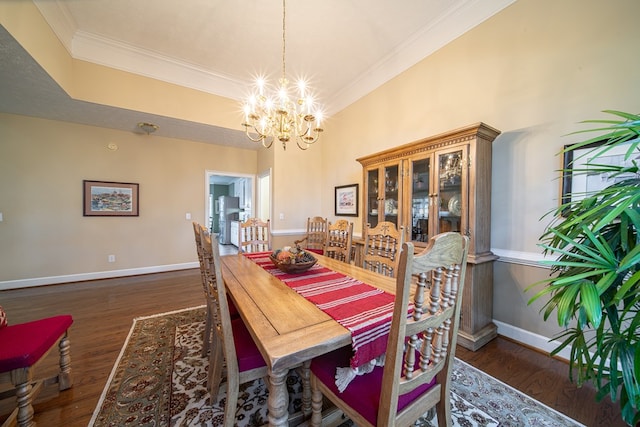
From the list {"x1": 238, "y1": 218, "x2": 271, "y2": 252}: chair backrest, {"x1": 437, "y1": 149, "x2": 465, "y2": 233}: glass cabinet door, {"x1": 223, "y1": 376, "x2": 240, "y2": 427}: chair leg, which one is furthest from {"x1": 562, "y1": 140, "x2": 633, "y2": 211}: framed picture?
{"x1": 238, "y1": 218, "x2": 271, "y2": 252}: chair backrest

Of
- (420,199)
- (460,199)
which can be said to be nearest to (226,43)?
(420,199)

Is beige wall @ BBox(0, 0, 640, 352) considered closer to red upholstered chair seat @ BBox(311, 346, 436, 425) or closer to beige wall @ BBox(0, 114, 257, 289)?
beige wall @ BBox(0, 114, 257, 289)

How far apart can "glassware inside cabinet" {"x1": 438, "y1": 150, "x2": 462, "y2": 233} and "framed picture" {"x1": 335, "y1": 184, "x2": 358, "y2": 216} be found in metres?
1.63

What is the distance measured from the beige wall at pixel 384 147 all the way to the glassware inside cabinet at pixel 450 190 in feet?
1.20

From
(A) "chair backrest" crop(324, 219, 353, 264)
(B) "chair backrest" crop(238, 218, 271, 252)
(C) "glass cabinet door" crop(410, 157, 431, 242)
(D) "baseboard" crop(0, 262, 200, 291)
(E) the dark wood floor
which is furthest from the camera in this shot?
(D) "baseboard" crop(0, 262, 200, 291)

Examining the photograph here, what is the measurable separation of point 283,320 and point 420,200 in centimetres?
205

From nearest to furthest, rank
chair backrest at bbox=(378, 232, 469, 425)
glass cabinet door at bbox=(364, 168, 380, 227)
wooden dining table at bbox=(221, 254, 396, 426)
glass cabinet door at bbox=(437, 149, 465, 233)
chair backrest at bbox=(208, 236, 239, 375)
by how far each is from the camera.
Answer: chair backrest at bbox=(378, 232, 469, 425)
wooden dining table at bbox=(221, 254, 396, 426)
chair backrest at bbox=(208, 236, 239, 375)
glass cabinet door at bbox=(437, 149, 465, 233)
glass cabinet door at bbox=(364, 168, 380, 227)

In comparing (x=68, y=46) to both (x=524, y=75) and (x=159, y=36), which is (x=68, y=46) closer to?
(x=159, y=36)

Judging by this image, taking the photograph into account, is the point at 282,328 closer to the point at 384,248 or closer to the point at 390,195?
the point at 384,248

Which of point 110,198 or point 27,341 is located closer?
point 27,341

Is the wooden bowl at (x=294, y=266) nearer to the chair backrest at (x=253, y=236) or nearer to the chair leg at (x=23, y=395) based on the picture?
the chair backrest at (x=253, y=236)

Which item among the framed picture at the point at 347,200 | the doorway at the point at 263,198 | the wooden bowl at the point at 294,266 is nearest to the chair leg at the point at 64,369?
the wooden bowl at the point at 294,266

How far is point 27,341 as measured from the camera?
126 centimetres

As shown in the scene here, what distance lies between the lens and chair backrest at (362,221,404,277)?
185 centimetres
